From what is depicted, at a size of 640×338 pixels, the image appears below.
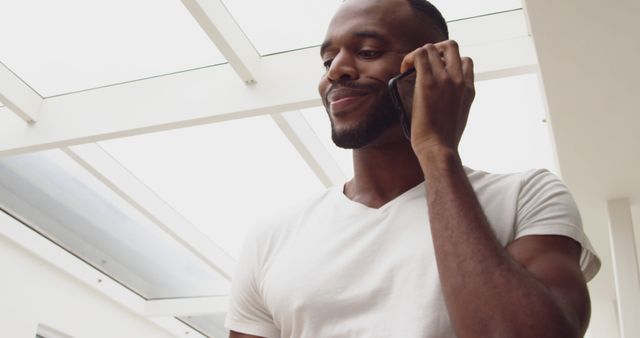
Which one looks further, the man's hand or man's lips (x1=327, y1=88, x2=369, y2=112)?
man's lips (x1=327, y1=88, x2=369, y2=112)

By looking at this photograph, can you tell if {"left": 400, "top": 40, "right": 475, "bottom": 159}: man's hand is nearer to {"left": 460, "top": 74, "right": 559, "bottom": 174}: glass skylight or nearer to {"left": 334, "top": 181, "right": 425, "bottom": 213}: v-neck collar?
{"left": 334, "top": 181, "right": 425, "bottom": 213}: v-neck collar

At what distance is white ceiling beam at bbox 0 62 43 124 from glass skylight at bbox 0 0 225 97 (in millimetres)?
45

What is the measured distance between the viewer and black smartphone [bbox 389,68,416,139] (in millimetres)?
1354

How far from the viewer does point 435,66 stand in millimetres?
1314

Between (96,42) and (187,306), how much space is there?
4405mm

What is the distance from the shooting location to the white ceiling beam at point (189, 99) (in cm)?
457

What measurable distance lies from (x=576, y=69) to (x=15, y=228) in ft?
15.5

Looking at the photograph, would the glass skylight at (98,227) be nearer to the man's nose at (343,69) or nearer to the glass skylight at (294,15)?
the glass skylight at (294,15)

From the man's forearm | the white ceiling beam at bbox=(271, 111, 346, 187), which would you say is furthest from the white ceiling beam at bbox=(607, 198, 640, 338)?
the man's forearm

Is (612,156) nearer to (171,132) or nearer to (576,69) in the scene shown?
(576,69)

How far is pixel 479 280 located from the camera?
111 centimetres

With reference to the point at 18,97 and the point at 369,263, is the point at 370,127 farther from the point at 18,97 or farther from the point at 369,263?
the point at 18,97

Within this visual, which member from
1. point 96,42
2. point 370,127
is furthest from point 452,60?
point 96,42

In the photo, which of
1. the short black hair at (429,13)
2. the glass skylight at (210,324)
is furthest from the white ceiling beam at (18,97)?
the glass skylight at (210,324)
